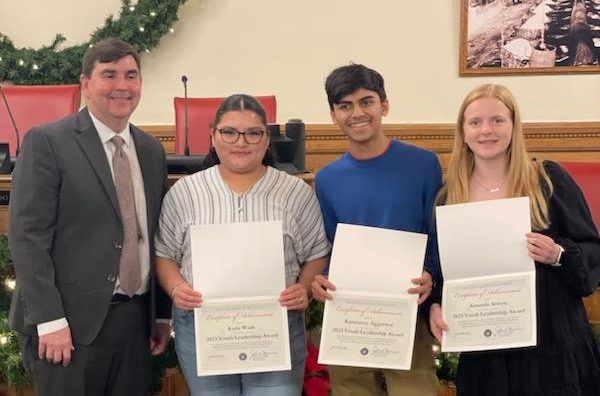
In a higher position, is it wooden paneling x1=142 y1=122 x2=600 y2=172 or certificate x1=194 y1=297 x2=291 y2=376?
wooden paneling x1=142 y1=122 x2=600 y2=172

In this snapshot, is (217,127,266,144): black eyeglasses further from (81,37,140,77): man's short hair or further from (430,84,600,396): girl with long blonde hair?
(430,84,600,396): girl with long blonde hair

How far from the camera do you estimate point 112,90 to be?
5.69 ft

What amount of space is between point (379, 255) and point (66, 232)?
851mm

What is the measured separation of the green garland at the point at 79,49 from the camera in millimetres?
4488

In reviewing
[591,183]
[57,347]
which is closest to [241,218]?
[57,347]

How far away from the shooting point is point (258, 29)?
188 inches

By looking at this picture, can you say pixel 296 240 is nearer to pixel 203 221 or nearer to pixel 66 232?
pixel 203 221

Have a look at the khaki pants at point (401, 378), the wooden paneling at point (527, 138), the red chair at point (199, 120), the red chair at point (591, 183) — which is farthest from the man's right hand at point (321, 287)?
the wooden paneling at point (527, 138)

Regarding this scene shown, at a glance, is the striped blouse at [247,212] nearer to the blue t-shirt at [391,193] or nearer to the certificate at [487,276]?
the blue t-shirt at [391,193]

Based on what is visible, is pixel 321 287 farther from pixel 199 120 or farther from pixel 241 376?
pixel 199 120

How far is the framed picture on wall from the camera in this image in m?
4.47

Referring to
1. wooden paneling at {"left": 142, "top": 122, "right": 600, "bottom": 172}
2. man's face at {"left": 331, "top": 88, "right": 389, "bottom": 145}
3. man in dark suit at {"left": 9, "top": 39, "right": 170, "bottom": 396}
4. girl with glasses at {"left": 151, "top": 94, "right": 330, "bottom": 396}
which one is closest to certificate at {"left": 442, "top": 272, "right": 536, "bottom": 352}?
girl with glasses at {"left": 151, "top": 94, "right": 330, "bottom": 396}

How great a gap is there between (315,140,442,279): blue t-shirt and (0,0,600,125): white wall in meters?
3.03

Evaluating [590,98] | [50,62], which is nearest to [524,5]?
[590,98]
